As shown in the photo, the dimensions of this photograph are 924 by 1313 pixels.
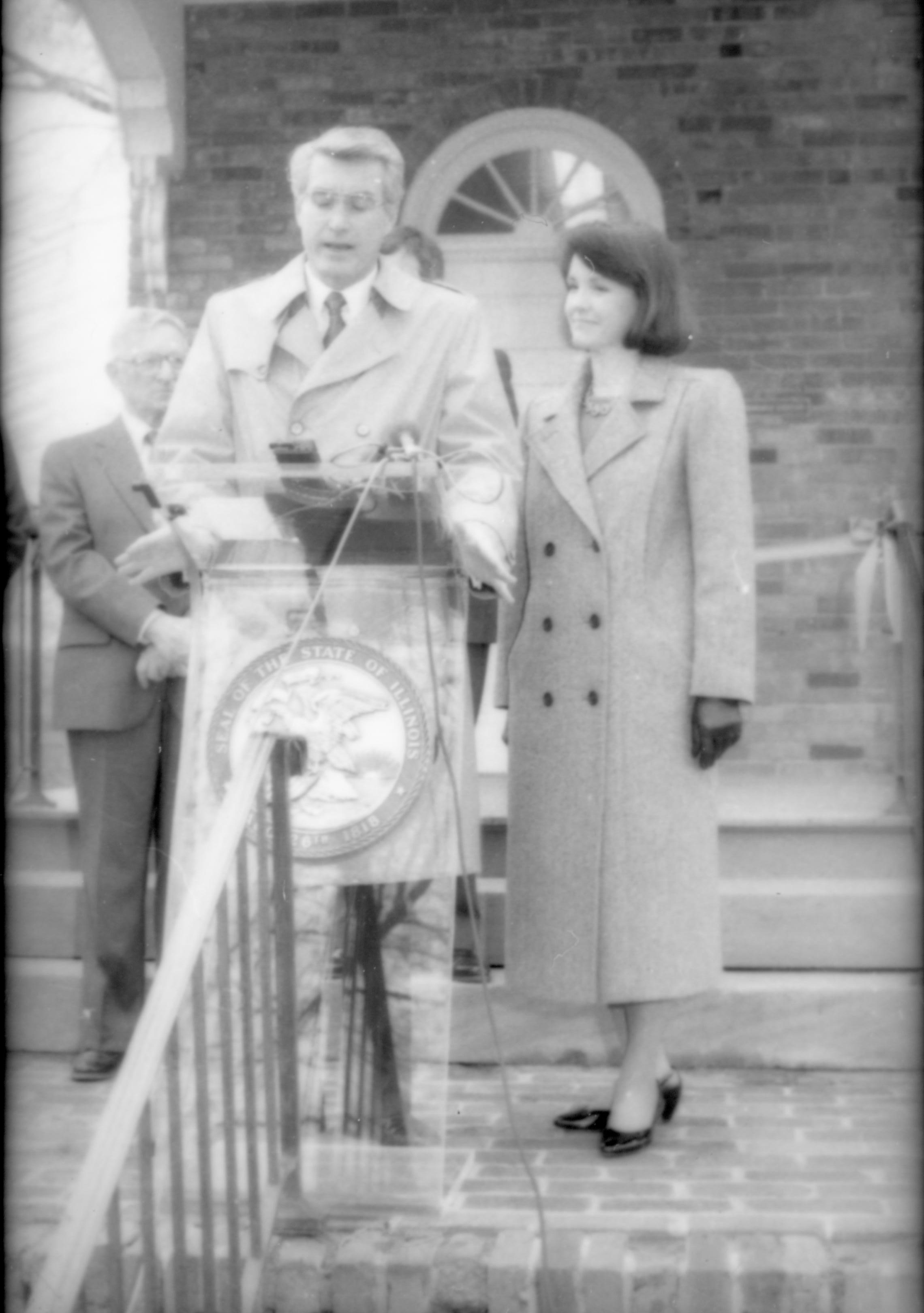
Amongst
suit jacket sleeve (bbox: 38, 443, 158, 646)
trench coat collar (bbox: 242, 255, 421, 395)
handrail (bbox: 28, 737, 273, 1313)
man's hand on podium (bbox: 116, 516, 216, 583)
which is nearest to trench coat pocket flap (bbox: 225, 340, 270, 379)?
trench coat collar (bbox: 242, 255, 421, 395)

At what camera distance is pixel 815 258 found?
5172 millimetres

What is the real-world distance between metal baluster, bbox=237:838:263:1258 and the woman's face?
1174 mm

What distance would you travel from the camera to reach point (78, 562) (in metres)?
3.43

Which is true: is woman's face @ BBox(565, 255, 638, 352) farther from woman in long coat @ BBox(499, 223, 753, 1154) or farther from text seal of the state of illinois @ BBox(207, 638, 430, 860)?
text seal of the state of illinois @ BBox(207, 638, 430, 860)

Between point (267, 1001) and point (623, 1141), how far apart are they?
0.83 meters

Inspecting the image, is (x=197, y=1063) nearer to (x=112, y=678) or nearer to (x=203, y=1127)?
(x=203, y=1127)

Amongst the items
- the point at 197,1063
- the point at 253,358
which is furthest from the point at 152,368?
the point at 197,1063

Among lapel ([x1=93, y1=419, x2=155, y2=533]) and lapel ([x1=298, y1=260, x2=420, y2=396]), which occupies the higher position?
lapel ([x1=298, y1=260, x2=420, y2=396])

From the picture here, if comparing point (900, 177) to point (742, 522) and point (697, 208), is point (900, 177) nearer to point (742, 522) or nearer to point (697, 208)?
point (697, 208)

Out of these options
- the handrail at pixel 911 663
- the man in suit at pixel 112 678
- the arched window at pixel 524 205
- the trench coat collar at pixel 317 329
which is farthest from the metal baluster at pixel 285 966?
the arched window at pixel 524 205

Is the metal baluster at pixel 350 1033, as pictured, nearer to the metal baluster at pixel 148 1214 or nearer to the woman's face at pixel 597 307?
the metal baluster at pixel 148 1214

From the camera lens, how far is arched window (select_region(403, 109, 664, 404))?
5512mm

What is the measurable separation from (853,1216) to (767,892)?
1.20 m

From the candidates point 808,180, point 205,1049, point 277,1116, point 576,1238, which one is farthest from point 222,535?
point 808,180
